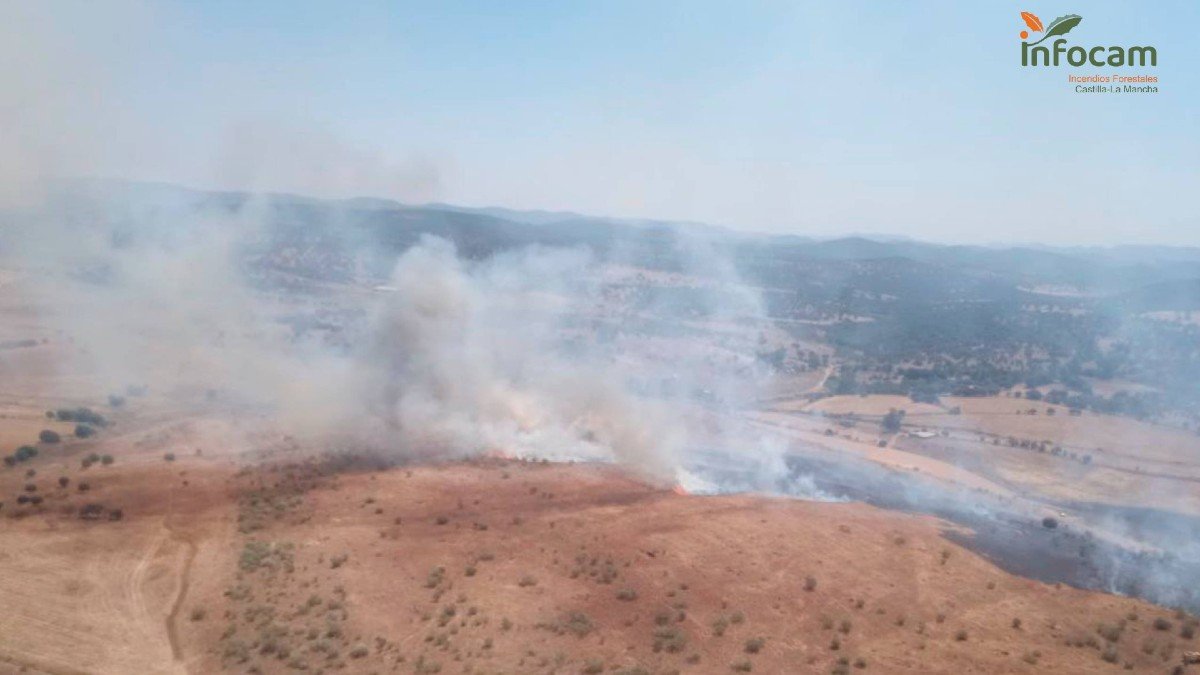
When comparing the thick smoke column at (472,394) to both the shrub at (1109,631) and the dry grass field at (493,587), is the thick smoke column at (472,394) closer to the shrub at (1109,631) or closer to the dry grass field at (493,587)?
the dry grass field at (493,587)

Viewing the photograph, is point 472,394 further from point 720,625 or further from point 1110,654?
point 1110,654

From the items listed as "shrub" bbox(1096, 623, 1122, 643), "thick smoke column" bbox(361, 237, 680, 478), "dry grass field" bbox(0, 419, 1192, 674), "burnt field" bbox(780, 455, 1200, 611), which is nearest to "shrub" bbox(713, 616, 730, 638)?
"dry grass field" bbox(0, 419, 1192, 674)

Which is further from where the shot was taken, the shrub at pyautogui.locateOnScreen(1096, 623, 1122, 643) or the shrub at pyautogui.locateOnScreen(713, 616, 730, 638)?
the shrub at pyautogui.locateOnScreen(1096, 623, 1122, 643)

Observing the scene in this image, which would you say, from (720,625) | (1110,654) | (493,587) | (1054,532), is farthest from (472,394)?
(1110,654)

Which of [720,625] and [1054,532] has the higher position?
[720,625]

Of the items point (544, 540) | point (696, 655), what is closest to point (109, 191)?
point (544, 540)

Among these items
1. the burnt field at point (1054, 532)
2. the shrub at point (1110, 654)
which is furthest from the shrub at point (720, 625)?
the burnt field at point (1054, 532)

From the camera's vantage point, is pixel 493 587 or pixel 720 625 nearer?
pixel 720 625

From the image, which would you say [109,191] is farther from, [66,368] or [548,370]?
[548,370]

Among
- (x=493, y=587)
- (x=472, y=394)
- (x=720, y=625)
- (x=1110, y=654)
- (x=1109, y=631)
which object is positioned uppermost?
(x=472, y=394)

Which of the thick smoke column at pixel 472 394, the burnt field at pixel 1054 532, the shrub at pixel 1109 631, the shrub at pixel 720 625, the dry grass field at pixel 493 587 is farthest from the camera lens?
the thick smoke column at pixel 472 394

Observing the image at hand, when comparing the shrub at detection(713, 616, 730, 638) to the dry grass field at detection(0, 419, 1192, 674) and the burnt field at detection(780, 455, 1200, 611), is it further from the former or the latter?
the burnt field at detection(780, 455, 1200, 611)
